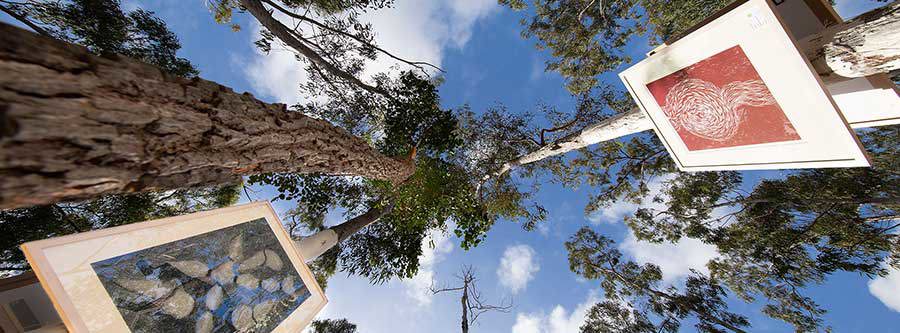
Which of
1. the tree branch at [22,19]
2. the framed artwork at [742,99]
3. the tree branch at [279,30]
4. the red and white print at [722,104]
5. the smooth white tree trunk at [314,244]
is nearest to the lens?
the framed artwork at [742,99]

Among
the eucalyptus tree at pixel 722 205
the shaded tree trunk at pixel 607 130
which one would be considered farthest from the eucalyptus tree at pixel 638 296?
the shaded tree trunk at pixel 607 130

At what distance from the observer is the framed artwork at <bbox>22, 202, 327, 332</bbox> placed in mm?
1503

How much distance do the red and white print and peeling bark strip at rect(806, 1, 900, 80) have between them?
0.51 m

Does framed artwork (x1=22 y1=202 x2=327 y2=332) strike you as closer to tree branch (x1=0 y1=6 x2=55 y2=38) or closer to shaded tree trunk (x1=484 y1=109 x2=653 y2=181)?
shaded tree trunk (x1=484 y1=109 x2=653 y2=181)

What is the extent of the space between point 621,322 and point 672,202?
3.91 metres

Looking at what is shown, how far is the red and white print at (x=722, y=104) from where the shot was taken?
199 centimetres

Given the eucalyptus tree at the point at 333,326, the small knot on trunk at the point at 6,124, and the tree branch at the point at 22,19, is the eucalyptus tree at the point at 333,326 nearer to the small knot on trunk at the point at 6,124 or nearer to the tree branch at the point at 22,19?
the tree branch at the point at 22,19

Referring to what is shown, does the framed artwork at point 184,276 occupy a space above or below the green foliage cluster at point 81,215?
below

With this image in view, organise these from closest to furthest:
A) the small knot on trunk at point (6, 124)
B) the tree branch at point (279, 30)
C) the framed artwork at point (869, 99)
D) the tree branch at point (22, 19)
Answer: the small knot on trunk at point (6, 124)
the framed artwork at point (869, 99)
the tree branch at point (22, 19)
the tree branch at point (279, 30)

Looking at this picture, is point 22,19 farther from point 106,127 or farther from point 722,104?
point 722,104

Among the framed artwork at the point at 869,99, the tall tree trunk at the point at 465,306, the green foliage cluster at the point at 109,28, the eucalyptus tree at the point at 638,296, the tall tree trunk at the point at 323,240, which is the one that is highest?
the green foliage cluster at the point at 109,28

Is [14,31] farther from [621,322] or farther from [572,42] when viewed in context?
[621,322]

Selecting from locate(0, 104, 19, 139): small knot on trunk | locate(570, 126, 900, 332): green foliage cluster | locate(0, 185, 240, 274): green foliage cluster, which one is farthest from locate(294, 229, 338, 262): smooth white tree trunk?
locate(570, 126, 900, 332): green foliage cluster

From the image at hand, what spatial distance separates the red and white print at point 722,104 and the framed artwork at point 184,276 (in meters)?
3.63
